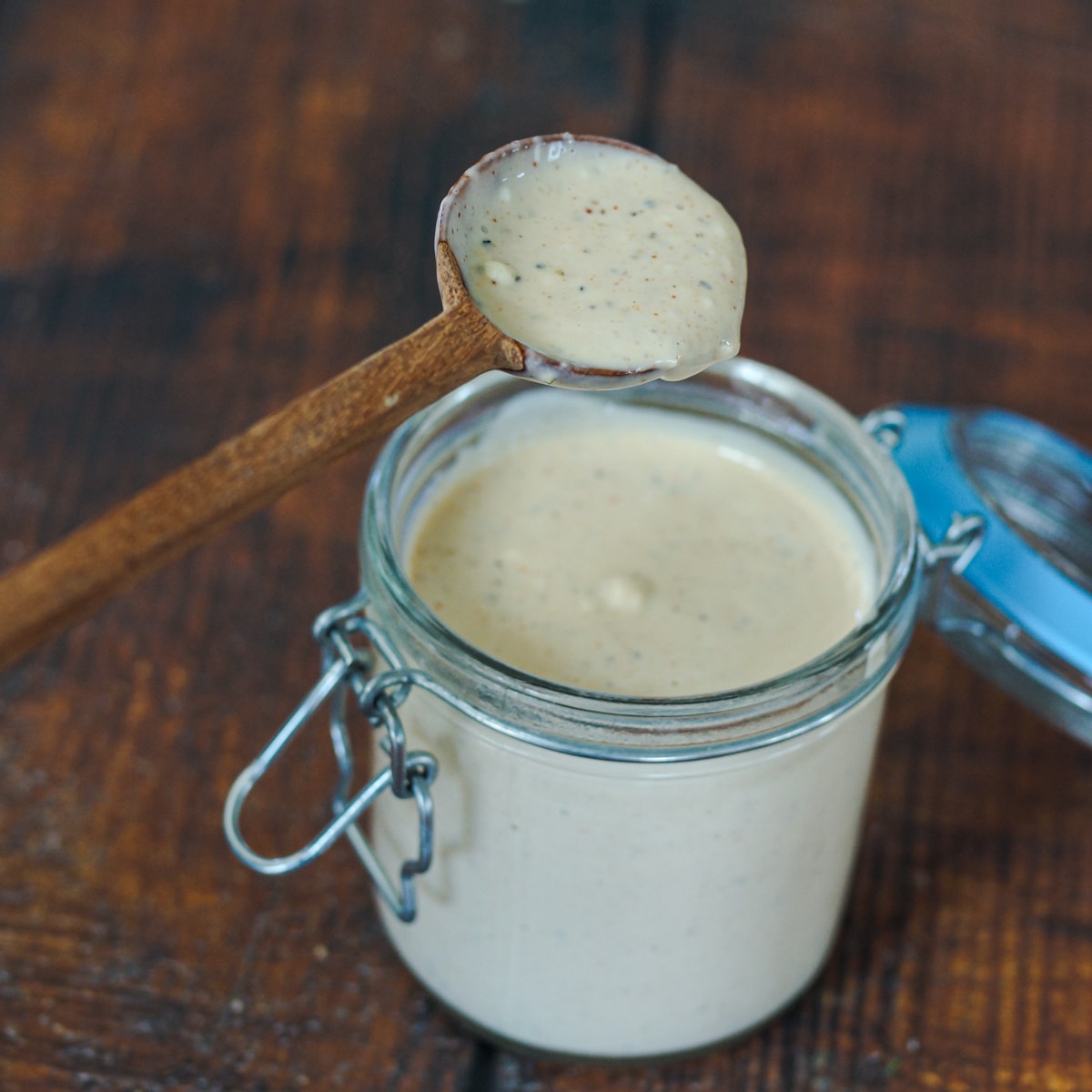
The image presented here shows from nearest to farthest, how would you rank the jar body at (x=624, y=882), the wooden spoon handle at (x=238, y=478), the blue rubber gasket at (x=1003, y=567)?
the wooden spoon handle at (x=238, y=478), the jar body at (x=624, y=882), the blue rubber gasket at (x=1003, y=567)

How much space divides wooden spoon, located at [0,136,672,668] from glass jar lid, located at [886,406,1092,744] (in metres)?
0.29

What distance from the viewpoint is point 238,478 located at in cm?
73

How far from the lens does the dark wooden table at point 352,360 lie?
0.98 metres

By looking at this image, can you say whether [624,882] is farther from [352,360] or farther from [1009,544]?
[352,360]

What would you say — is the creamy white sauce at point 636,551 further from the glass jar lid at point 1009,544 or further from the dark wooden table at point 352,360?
the dark wooden table at point 352,360

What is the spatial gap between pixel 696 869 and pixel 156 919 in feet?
1.20

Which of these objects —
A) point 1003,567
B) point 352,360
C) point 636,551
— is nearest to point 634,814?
point 636,551

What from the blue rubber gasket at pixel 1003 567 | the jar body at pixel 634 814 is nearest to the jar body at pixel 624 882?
the jar body at pixel 634 814

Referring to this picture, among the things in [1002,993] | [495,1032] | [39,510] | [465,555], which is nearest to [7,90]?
[39,510]

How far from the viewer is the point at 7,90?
1537mm

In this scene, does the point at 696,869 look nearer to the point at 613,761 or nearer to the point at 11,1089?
the point at 613,761

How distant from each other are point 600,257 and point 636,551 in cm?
18

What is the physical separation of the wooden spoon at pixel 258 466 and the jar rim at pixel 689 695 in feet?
0.34

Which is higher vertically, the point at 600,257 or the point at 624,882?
the point at 600,257
